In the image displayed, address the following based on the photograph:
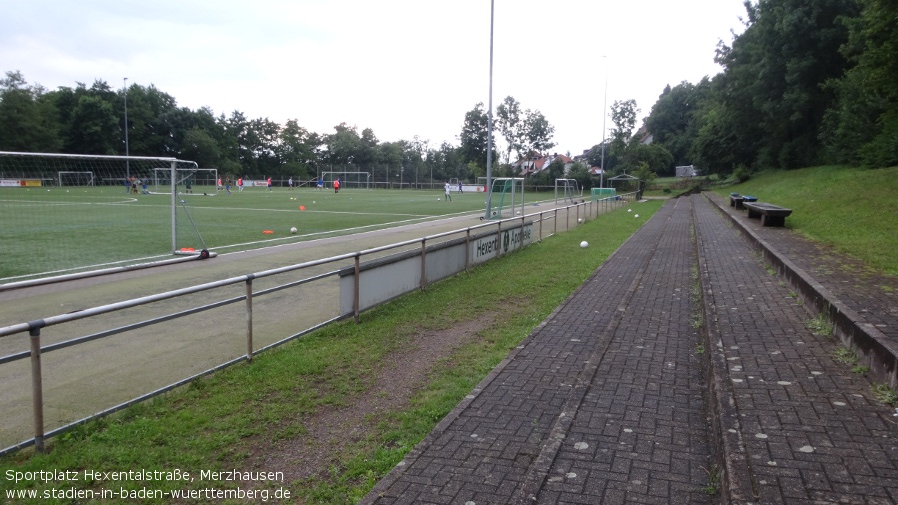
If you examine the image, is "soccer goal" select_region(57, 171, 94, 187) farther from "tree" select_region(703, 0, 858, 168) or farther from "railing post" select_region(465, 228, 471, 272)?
"tree" select_region(703, 0, 858, 168)

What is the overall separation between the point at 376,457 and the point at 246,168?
3702 inches

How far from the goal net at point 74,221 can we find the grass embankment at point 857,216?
45.0 ft

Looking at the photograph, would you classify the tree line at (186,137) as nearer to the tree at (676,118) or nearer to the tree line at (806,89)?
the tree at (676,118)

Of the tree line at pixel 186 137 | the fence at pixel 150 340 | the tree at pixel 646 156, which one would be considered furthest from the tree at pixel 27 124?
the tree at pixel 646 156

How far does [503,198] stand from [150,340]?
24957mm

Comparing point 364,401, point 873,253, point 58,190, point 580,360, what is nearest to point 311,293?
point 364,401

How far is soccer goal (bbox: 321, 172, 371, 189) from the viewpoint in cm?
7888

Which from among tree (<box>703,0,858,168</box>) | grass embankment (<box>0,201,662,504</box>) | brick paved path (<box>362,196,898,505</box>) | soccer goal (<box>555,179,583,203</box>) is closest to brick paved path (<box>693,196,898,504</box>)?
brick paved path (<box>362,196,898,505</box>)

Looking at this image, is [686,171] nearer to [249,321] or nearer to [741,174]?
[741,174]

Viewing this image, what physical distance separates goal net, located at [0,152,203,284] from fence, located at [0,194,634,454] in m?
5.60

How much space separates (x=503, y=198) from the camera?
95.9 feet

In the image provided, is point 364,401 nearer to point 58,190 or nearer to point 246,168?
point 58,190

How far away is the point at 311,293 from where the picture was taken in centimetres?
766

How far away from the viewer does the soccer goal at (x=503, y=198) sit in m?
27.1
